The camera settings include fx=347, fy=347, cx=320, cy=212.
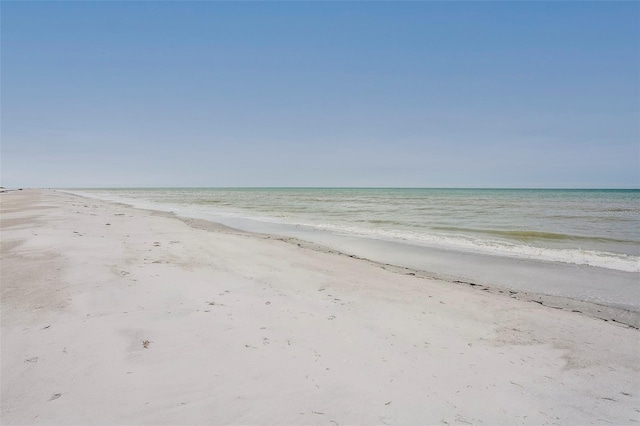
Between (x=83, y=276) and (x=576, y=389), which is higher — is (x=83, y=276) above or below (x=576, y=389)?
above

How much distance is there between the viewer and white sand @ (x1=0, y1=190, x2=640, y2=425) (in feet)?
9.27

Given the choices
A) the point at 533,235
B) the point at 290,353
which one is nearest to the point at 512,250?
the point at 533,235

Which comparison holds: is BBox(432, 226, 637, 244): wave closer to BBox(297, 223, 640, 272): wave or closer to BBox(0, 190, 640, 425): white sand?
BBox(297, 223, 640, 272): wave

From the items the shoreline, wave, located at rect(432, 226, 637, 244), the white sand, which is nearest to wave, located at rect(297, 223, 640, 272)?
wave, located at rect(432, 226, 637, 244)

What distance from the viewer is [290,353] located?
3.68 metres

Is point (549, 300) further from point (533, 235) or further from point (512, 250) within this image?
point (533, 235)

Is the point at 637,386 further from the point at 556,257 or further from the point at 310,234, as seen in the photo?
the point at 310,234

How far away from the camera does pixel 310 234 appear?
48.0 feet

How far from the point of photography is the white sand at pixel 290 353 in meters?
2.83

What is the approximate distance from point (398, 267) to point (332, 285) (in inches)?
108

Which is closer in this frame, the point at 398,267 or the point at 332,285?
the point at 332,285

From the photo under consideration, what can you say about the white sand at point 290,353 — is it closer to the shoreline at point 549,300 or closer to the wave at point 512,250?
the shoreline at point 549,300

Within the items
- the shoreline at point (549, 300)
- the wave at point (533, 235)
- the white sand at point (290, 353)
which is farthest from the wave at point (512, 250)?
the white sand at point (290, 353)

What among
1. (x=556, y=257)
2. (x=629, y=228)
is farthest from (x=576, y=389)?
(x=629, y=228)
